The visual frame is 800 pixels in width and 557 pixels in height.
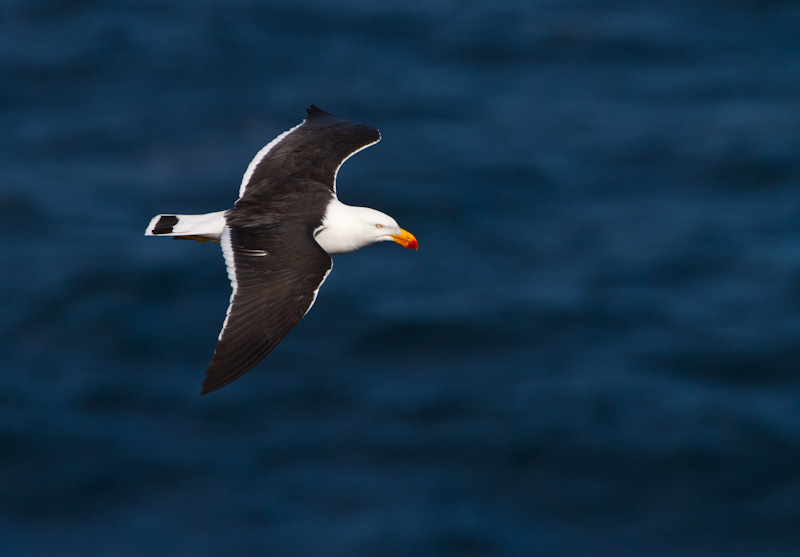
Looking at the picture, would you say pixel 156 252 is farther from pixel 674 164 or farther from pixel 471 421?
pixel 674 164

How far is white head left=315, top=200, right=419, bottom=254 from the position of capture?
15648mm

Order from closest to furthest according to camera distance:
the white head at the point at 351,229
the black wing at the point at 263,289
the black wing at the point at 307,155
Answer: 1. the black wing at the point at 263,289
2. the white head at the point at 351,229
3. the black wing at the point at 307,155

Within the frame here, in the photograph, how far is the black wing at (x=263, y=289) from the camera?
13.6 m

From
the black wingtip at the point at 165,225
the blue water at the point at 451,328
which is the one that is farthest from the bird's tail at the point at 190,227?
the blue water at the point at 451,328

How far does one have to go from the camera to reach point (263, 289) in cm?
1417

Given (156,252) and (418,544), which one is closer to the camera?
(418,544)

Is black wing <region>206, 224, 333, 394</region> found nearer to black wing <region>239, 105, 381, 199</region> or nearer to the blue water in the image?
black wing <region>239, 105, 381, 199</region>

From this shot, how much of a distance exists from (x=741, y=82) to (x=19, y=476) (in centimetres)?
3292

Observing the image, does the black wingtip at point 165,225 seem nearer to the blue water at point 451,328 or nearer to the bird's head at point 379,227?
the bird's head at point 379,227

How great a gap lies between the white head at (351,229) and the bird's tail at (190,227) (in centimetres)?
134

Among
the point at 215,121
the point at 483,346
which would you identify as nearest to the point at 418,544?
the point at 483,346

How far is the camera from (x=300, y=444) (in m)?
43.9

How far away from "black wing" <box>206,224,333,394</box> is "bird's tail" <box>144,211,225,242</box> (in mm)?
459

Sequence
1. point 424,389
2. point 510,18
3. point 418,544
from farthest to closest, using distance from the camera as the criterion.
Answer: point 510,18 < point 424,389 < point 418,544
